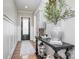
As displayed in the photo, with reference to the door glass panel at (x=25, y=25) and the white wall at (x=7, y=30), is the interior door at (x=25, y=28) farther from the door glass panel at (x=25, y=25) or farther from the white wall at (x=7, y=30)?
the white wall at (x=7, y=30)

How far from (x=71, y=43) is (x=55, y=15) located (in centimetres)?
59

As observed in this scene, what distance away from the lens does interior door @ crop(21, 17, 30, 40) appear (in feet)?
27.0

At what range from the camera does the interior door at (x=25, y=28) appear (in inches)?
324

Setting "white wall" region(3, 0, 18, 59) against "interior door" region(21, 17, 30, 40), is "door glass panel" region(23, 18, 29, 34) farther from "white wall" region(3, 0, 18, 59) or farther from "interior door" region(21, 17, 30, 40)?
"white wall" region(3, 0, 18, 59)

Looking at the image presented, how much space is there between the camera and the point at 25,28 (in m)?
8.29

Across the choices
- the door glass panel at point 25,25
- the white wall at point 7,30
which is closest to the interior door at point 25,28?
the door glass panel at point 25,25

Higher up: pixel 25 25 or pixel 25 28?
pixel 25 25

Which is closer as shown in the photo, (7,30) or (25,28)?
(7,30)

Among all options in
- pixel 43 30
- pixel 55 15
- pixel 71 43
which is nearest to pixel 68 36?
pixel 71 43

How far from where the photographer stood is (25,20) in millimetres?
8367

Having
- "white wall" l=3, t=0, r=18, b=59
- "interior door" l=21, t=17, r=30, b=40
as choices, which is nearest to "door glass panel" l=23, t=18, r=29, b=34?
"interior door" l=21, t=17, r=30, b=40

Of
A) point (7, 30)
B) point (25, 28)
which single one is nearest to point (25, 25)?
point (25, 28)

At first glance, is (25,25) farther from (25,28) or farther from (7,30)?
(7,30)

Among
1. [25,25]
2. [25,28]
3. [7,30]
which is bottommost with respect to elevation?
[7,30]
